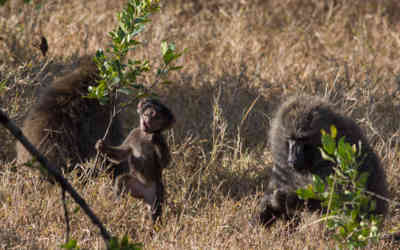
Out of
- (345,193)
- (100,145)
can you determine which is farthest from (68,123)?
(345,193)

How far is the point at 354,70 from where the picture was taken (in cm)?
758

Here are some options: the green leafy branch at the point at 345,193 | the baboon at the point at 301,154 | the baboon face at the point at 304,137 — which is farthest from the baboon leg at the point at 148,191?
the green leafy branch at the point at 345,193

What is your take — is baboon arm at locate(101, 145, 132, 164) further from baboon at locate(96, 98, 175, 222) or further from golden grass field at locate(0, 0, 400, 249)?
golden grass field at locate(0, 0, 400, 249)

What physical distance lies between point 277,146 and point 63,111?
1812 millimetres

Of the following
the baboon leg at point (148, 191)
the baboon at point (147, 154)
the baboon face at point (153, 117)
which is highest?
the baboon face at point (153, 117)

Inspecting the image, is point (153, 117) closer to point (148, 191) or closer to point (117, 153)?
point (117, 153)

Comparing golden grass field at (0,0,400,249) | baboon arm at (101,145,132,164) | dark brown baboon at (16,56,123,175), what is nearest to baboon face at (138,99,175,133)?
baboon arm at (101,145,132,164)

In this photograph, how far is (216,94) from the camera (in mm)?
7156

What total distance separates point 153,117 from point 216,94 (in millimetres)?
2801

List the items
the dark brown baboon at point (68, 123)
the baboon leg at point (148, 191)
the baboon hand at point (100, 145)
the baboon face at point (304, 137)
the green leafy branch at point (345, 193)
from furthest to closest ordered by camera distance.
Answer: the dark brown baboon at point (68, 123) → the baboon leg at point (148, 191) → the baboon face at point (304, 137) → the baboon hand at point (100, 145) → the green leafy branch at point (345, 193)

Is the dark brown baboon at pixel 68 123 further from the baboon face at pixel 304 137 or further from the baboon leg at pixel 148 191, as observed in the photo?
the baboon face at pixel 304 137

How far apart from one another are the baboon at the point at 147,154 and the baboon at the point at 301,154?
34.1 inches

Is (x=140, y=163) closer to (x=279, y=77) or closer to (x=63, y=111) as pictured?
(x=63, y=111)

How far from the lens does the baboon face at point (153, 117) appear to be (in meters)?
4.43
